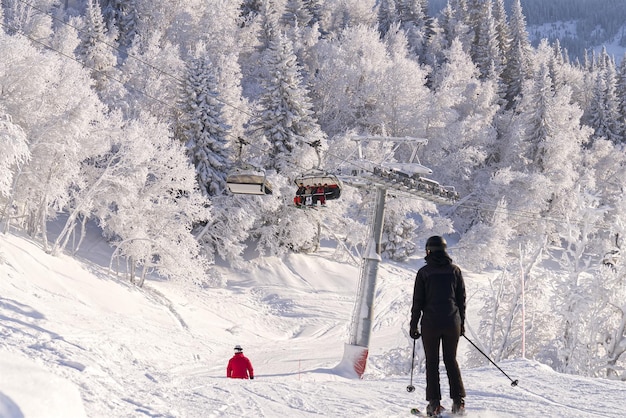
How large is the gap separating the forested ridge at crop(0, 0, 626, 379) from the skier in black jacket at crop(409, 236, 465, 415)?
10.2 meters

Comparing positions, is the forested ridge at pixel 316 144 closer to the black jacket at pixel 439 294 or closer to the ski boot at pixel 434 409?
the black jacket at pixel 439 294

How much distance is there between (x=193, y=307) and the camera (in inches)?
1184

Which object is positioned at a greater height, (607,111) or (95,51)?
(607,111)

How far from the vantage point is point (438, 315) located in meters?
5.55

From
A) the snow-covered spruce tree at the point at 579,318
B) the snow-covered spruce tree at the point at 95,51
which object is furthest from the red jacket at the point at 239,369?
the snow-covered spruce tree at the point at 95,51

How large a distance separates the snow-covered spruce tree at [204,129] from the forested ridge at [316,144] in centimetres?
13

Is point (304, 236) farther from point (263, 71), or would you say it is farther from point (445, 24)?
point (445, 24)

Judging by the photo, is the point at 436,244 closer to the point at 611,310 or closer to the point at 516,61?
the point at 611,310

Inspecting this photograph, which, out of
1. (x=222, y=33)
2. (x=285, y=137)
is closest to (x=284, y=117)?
(x=285, y=137)

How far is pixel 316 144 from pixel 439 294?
38.4 ft

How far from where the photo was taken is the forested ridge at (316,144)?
78.9ft

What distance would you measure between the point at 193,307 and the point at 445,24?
204 feet

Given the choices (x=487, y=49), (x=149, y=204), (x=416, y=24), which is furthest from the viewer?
(x=416, y=24)

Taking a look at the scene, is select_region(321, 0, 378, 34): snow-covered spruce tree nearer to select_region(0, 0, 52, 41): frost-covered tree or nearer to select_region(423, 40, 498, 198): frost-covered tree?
select_region(423, 40, 498, 198): frost-covered tree
